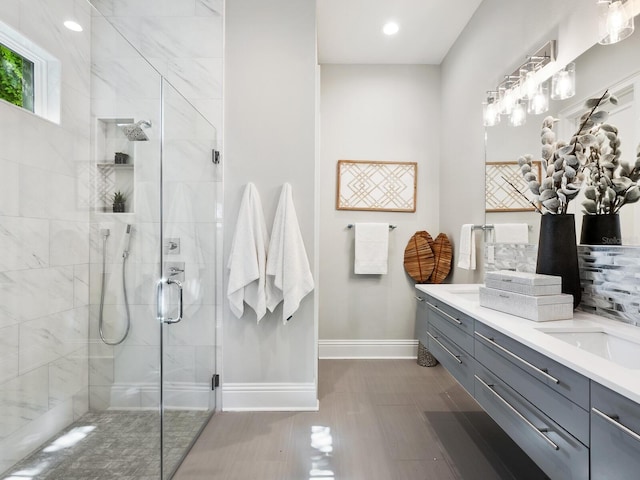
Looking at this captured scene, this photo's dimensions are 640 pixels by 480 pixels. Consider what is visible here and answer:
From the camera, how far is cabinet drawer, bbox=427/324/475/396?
1.65 meters

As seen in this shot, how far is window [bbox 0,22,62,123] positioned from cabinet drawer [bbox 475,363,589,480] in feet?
5.62

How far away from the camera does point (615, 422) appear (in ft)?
2.75

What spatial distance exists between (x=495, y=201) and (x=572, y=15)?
1051mm

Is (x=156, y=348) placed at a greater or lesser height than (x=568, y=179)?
lesser

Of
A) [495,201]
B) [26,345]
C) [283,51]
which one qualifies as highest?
[283,51]

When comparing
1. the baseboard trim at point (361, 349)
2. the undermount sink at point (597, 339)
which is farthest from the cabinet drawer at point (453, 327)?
the baseboard trim at point (361, 349)

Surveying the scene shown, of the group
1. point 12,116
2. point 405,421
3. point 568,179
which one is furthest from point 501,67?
point 12,116

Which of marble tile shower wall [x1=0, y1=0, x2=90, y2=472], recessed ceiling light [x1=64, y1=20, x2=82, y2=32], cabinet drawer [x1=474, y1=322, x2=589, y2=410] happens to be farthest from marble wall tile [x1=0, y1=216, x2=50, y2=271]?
cabinet drawer [x1=474, y1=322, x2=589, y2=410]

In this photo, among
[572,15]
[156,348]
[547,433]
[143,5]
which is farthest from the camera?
[143,5]

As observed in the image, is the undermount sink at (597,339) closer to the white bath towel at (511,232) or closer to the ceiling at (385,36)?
the white bath towel at (511,232)

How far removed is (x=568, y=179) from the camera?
1.61 metres

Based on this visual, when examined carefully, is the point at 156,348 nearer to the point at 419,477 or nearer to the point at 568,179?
the point at 419,477

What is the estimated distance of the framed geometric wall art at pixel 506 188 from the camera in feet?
6.83

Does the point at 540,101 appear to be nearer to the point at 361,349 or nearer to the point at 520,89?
the point at 520,89
